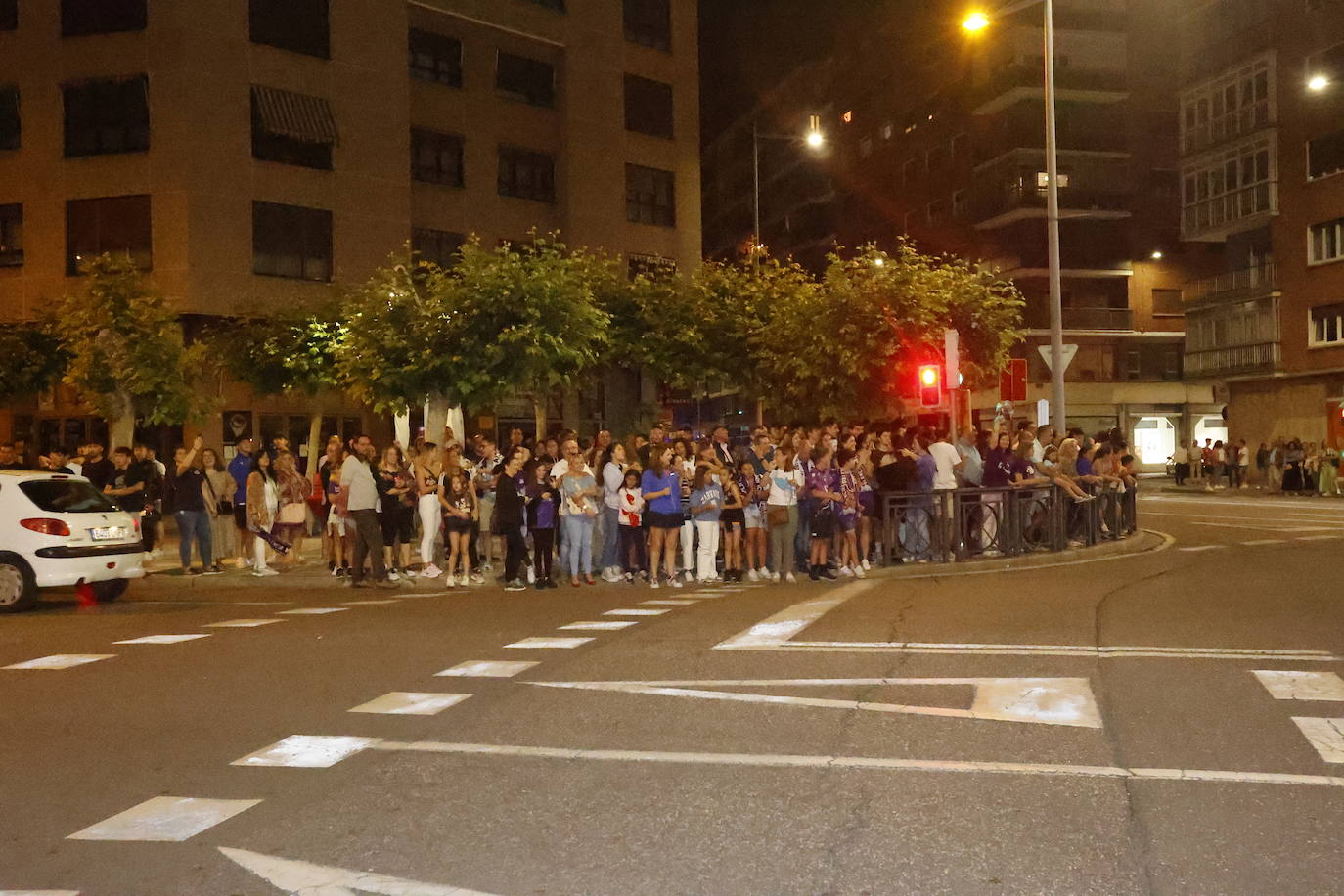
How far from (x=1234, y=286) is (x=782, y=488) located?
36559 millimetres

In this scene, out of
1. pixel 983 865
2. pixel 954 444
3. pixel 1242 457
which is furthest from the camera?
pixel 1242 457

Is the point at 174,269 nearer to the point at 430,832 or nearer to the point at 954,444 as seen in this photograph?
the point at 954,444

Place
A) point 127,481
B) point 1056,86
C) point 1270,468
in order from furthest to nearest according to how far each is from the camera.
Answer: point 1056,86
point 1270,468
point 127,481

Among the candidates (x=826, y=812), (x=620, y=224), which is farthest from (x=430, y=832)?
(x=620, y=224)

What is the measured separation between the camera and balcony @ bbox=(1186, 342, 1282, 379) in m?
44.3

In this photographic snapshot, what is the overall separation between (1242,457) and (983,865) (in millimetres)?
39301

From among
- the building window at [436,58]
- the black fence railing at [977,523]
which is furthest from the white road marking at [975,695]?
the building window at [436,58]

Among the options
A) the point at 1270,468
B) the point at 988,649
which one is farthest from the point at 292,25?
the point at 1270,468

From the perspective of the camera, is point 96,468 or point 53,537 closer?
point 53,537

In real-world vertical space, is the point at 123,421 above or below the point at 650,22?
below

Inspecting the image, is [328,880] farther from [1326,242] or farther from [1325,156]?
[1325,156]

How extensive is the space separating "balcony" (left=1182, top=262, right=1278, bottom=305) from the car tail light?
40266 mm

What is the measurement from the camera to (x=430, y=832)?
17.6 ft

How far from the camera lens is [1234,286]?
1842 inches
